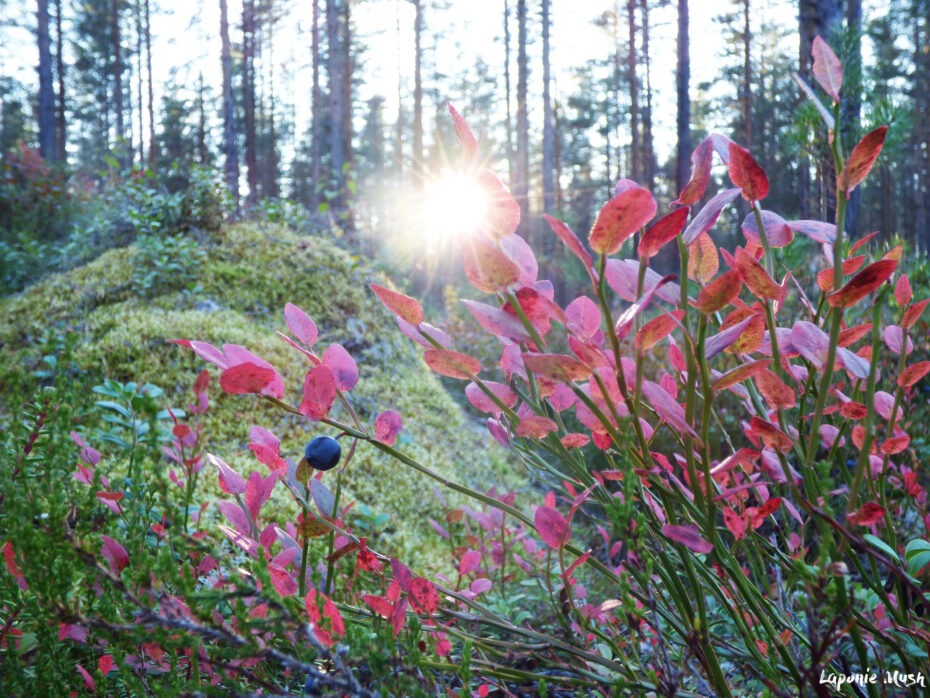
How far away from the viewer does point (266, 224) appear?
5.11m

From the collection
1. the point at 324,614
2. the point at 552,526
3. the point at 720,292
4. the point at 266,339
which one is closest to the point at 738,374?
the point at 720,292

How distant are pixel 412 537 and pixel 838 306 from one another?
195cm

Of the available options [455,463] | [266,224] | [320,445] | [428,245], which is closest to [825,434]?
[320,445]

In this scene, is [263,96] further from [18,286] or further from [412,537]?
[412,537]

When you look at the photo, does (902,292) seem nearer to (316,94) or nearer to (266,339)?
(266,339)

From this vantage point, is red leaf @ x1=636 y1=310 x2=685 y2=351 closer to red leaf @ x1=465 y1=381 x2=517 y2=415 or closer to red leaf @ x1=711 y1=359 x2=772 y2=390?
red leaf @ x1=711 y1=359 x2=772 y2=390

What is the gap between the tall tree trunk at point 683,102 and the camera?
397 inches

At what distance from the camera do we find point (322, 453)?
2.20ft

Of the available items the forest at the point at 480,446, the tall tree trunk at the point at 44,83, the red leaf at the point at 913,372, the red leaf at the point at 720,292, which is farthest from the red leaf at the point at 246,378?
the tall tree trunk at the point at 44,83

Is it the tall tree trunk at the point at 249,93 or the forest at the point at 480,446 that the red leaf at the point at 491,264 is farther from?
the tall tree trunk at the point at 249,93

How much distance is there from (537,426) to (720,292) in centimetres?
26

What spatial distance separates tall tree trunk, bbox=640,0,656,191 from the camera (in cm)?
1526

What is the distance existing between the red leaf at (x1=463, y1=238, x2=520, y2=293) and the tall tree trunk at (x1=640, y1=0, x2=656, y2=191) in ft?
49.5

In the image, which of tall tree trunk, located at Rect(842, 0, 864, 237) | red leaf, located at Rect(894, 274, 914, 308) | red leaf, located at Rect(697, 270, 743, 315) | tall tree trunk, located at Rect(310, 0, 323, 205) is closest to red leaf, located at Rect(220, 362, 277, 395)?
red leaf, located at Rect(697, 270, 743, 315)
